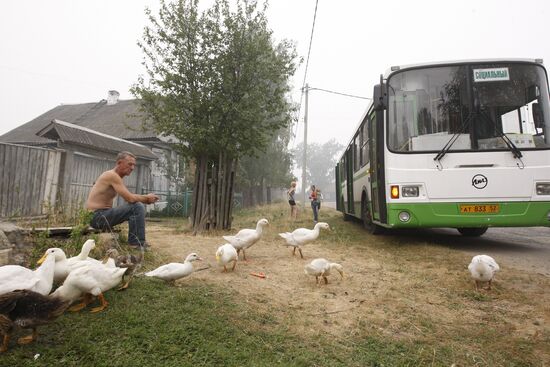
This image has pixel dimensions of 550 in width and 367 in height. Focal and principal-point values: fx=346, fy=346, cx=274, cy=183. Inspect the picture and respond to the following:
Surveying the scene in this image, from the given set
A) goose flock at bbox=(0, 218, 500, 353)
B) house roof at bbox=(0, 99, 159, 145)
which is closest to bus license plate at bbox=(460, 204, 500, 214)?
goose flock at bbox=(0, 218, 500, 353)

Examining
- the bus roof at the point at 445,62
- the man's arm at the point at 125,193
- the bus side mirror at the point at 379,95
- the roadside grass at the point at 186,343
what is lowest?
the roadside grass at the point at 186,343

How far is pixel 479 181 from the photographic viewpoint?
20.4 ft

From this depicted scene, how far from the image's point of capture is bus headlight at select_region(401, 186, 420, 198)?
6410 millimetres

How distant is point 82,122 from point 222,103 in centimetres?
1993

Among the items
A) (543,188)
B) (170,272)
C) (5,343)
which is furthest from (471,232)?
(5,343)

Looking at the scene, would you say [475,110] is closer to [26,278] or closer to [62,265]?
[62,265]

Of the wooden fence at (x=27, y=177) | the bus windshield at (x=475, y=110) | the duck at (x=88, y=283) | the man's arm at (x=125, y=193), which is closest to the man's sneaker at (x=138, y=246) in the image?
the man's arm at (x=125, y=193)

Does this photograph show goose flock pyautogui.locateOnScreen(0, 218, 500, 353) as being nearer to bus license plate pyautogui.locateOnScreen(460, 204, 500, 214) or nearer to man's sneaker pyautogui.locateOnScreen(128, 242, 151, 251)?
man's sneaker pyautogui.locateOnScreen(128, 242, 151, 251)

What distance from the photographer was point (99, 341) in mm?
2689

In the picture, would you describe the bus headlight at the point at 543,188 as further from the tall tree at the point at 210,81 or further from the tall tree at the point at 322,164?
the tall tree at the point at 322,164

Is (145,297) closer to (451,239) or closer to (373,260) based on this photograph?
(373,260)

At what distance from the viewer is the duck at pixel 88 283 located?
3043mm

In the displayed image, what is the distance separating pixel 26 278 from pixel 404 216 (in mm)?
5747

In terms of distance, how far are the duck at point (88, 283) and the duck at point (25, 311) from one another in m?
0.18
